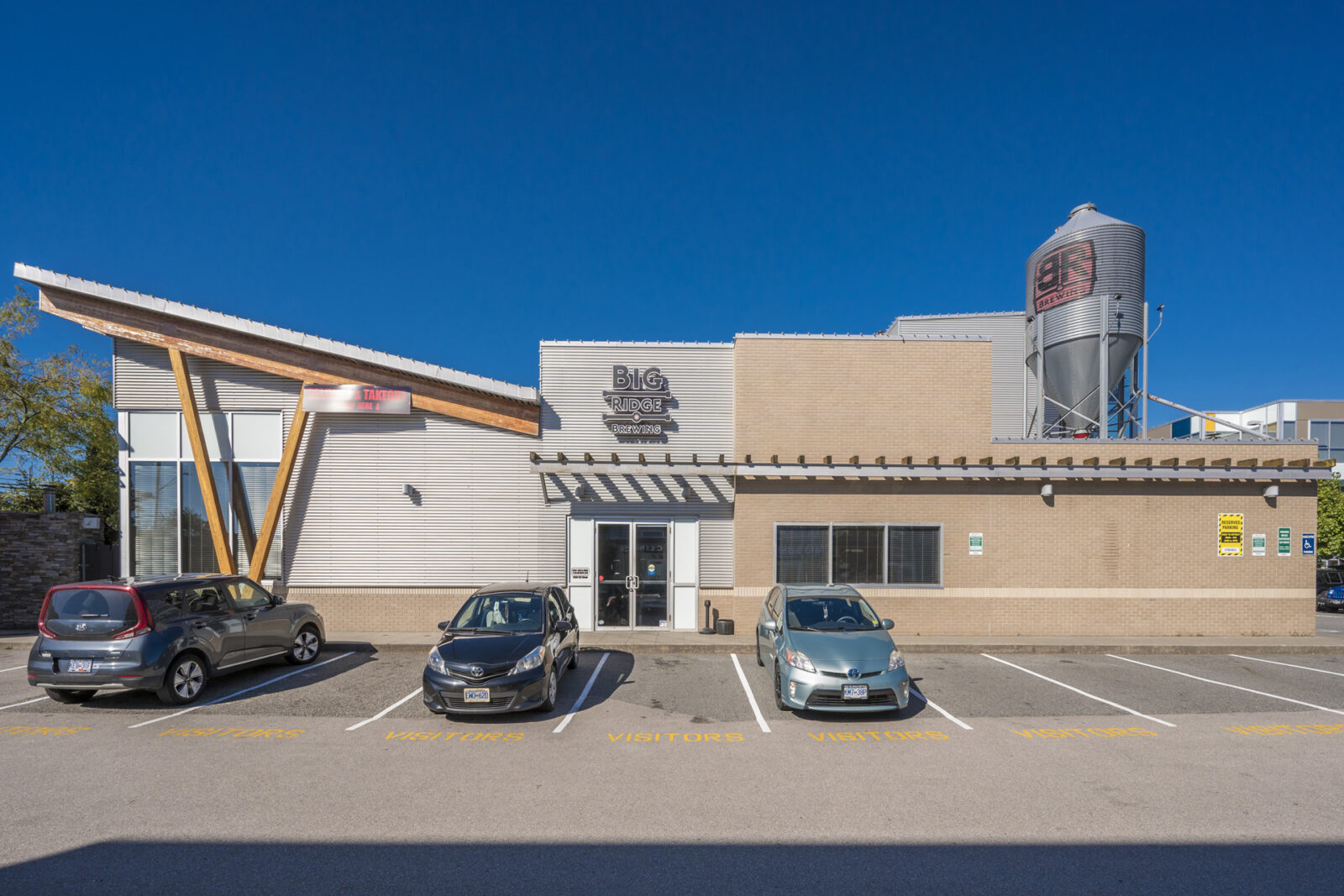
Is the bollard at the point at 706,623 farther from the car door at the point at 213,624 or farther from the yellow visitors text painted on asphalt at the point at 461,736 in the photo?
the car door at the point at 213,624

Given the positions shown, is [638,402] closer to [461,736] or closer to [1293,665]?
[461,736]

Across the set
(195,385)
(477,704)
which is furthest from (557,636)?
(195,385)

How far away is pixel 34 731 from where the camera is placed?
306 inches

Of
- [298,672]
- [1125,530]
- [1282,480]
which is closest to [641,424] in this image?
[298,672]

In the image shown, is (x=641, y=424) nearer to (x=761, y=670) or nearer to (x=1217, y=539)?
(x=761, y=670)

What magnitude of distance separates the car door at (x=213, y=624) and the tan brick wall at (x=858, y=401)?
9.81 m

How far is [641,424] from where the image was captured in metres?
14.3

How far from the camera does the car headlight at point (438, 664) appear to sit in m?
8.02

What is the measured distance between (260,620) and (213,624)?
903 mm

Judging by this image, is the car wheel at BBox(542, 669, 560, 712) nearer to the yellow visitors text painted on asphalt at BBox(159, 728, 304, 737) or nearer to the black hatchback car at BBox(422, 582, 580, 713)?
the black hatchback car at BBox(422, 582, 580, 713)

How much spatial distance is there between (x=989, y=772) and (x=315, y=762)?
7.19 metres

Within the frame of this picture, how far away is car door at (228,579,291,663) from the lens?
1006 centimetres

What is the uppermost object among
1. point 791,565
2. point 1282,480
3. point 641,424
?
point 641,424

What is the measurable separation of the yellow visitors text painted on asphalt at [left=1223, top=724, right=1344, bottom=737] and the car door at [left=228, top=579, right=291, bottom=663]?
14.1 m
